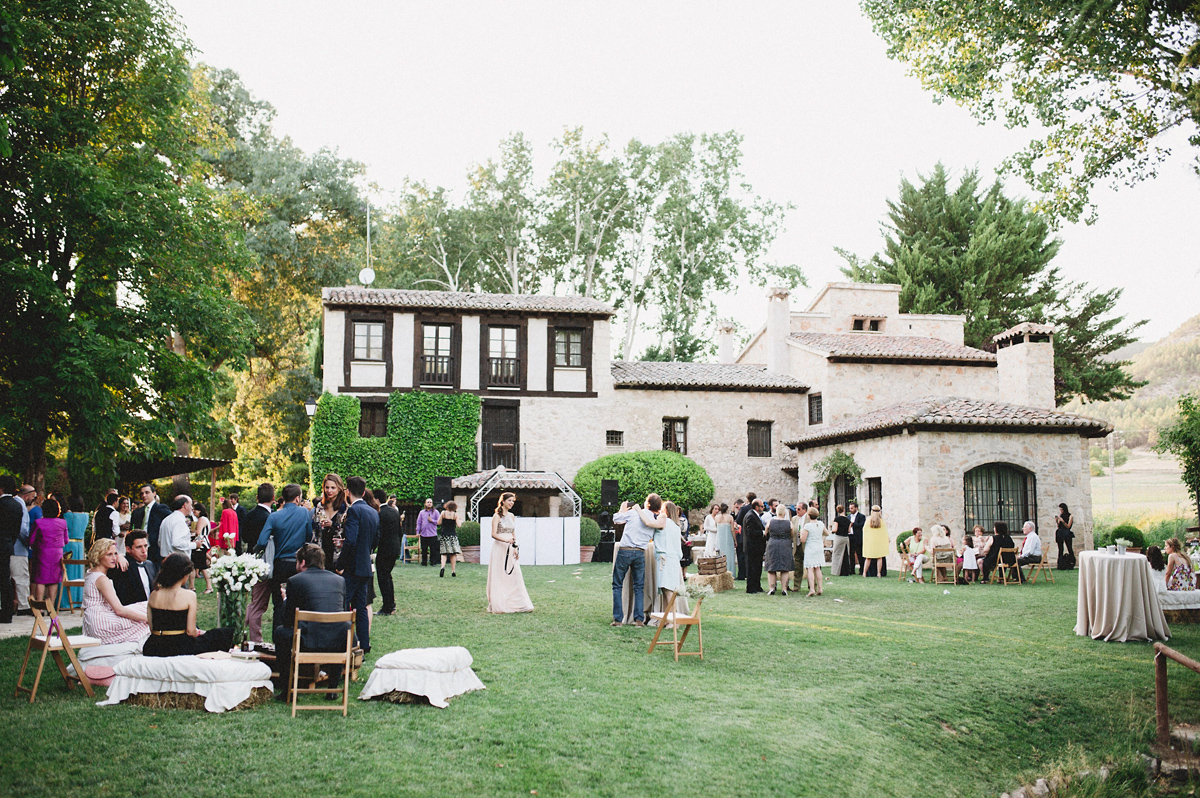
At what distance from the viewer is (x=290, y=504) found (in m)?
8.47

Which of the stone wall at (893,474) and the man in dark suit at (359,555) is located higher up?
the stone wall at (893,474)

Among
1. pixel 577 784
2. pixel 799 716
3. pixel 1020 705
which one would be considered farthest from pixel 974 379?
pixel 577 784

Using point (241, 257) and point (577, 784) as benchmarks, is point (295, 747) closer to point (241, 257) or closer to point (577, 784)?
point (577, 784)

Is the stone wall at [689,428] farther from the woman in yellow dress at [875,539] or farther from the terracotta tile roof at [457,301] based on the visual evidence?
the woman in yellow dress at [875,539]

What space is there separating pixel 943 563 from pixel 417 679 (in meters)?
13.5

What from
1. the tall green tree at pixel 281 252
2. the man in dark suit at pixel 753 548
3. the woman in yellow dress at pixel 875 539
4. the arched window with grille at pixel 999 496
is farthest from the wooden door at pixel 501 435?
the arched window with grille at pixel 999 496

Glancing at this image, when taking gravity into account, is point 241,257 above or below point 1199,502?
above

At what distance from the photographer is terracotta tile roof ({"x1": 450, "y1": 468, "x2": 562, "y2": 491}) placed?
24.4m

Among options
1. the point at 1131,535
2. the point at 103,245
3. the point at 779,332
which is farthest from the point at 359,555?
Result: the point at 779,332

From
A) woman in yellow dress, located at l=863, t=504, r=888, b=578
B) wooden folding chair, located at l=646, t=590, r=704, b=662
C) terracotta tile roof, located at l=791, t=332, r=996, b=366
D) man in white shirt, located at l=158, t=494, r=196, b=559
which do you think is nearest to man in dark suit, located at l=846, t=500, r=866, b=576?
woman in yellow dress, located at l=863, t=504, r=888, b=578

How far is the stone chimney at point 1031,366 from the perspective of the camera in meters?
25.2

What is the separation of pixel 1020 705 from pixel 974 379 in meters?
21.1

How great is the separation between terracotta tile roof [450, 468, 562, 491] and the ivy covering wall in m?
1.26

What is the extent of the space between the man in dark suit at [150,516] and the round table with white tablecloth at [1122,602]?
40.1 ft
